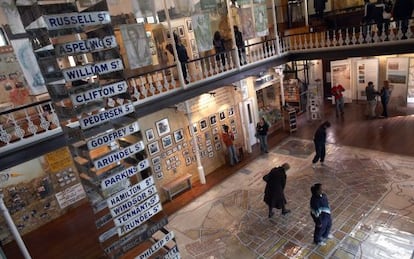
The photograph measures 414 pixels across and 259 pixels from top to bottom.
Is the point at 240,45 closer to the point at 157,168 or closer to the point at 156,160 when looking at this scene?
the point at 156,160

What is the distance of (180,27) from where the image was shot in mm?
10633

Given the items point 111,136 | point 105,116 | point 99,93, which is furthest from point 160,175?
point 99,93

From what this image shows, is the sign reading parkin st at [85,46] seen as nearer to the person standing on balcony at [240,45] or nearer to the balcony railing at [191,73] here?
the balcony railing at [191,73]

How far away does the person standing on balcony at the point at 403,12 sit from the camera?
8.49 metres

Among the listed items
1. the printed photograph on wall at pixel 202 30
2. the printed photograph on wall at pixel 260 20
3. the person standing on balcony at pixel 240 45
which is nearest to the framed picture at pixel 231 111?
the person standing on balcony at pixel 240 45

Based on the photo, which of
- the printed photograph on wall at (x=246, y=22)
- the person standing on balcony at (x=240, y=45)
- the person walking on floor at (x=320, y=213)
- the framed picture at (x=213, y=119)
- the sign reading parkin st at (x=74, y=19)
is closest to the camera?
the sign reading parkin st at (x=74, y=19)

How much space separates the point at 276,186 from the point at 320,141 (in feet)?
9.20

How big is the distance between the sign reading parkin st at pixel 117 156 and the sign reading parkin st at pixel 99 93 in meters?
0.63

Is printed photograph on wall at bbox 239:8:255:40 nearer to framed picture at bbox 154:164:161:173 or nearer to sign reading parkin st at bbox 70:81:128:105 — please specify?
framed picture at bbox 154:164:161:173

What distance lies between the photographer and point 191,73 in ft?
29.0

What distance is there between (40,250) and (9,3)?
20.4 ft

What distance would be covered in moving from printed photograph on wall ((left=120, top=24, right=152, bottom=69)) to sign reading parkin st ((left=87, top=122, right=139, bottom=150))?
4000mm

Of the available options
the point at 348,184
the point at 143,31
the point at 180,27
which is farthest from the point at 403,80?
the point at 143,31

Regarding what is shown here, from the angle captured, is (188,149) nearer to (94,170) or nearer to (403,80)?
(94,170)
